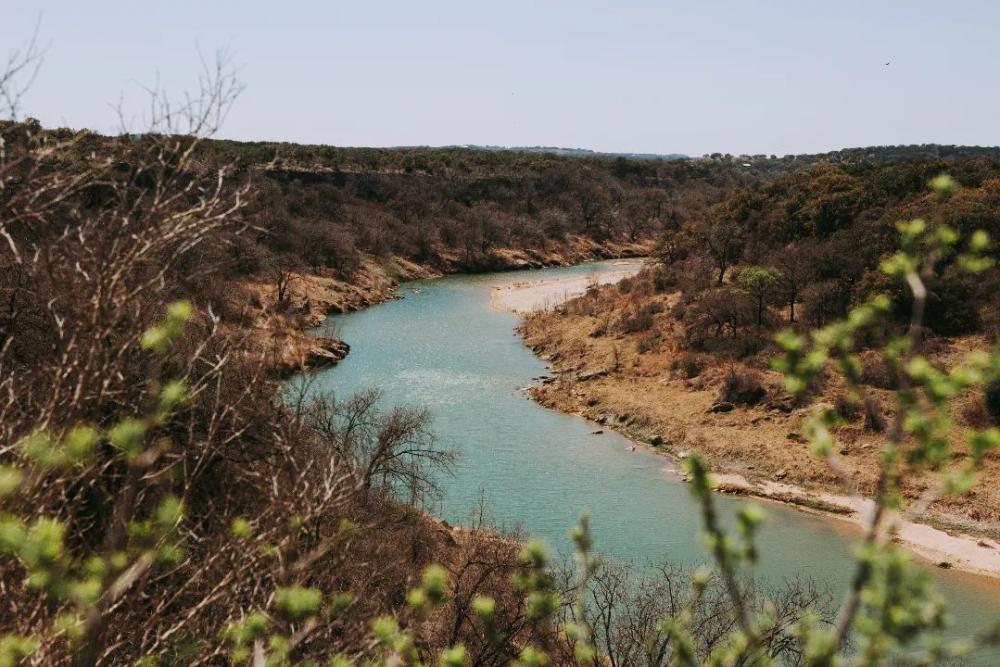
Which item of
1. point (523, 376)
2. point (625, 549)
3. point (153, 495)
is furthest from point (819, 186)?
point (153, 495)

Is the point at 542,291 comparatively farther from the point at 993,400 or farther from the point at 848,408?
the point at 993,400

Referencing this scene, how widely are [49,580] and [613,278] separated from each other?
65.5 m

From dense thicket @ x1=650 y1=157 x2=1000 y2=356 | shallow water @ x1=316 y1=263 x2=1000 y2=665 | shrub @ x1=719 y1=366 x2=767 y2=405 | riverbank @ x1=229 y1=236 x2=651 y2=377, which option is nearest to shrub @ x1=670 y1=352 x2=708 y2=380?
dense thicket @ x1=650 y1=157 x2=1000 y2=356

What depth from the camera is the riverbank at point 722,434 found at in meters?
25.1

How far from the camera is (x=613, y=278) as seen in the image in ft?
225

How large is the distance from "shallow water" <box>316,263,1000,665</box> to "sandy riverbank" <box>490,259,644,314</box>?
8.67 meters

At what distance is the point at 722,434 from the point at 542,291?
33.0 meters

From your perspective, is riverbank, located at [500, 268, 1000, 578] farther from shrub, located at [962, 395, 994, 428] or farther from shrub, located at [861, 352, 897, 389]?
shrub, located at [962, 395, 994, 428]

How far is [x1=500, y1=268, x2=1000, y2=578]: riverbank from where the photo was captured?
82.4 feet

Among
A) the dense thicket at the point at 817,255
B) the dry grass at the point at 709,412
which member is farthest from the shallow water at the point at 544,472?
A: the dense thicket at the point at 817,255

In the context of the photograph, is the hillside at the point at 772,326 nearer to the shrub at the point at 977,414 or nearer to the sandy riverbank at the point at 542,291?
the shrub at the point at 977,414

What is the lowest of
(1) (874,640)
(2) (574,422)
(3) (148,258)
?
(2) (574,422)

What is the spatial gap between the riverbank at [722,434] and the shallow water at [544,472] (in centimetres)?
91

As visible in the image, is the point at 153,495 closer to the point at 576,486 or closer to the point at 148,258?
the point at 148,258
